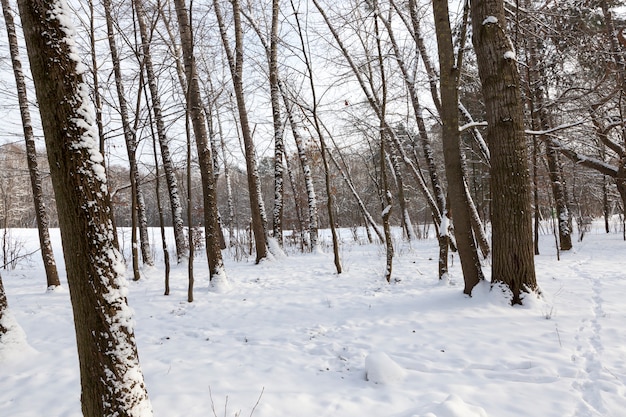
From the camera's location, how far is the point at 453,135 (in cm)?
481

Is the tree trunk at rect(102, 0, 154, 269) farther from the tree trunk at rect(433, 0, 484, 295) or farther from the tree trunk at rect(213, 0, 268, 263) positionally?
the tree trunk at rect(433, 0, 484, 295)

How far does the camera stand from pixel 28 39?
1.82 metres

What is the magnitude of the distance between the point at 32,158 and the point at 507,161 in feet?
27.8

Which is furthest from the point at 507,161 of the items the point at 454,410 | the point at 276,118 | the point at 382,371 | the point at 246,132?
the point at 276,118

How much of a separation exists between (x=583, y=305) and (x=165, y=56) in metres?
8.30

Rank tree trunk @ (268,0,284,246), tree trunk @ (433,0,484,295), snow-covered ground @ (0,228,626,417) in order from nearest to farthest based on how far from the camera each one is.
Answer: snow-covered ground @ (0,228,626,417), tree trunk @ (433,0,484,295), tree trunk @ (268,0,284,246)

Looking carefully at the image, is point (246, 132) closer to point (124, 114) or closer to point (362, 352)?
point (124, 114)

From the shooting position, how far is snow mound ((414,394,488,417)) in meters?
2.11

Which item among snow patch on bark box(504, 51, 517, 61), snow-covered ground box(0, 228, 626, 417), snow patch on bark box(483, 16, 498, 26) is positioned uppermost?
snow patch on bark box(483, 16, 498, 26)

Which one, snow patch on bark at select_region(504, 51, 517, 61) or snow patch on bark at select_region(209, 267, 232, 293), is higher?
snow patch on bark at select_region(504, 51, 517, 61)

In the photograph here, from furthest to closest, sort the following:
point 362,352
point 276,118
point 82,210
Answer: point 276,118
point 362,352
point 82,210

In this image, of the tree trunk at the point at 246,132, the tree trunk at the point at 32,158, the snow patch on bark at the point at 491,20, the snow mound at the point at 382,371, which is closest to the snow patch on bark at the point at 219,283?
the tree trunk at the point at 246,132

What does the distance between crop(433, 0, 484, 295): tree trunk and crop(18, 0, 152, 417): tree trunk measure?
429cm

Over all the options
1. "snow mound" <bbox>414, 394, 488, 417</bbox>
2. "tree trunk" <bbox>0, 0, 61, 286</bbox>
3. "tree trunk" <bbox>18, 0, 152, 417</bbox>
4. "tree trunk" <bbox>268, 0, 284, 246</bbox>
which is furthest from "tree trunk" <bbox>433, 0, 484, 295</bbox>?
"tree trunk" <bbox>0, 0, 61, 286</bbox>
